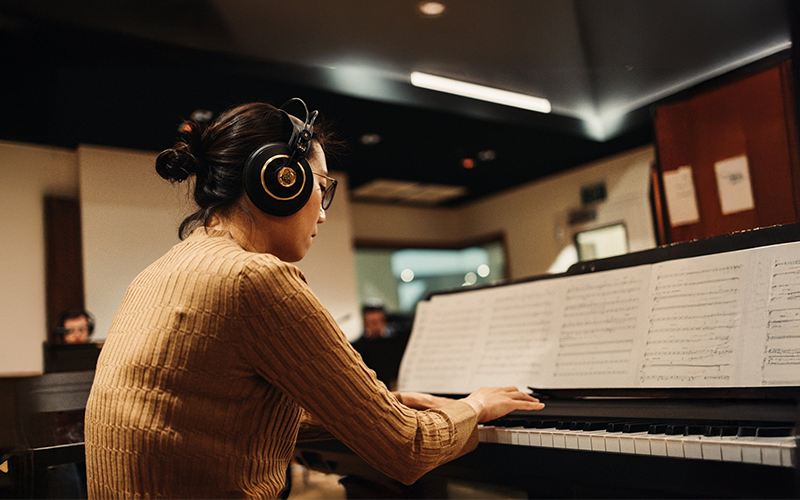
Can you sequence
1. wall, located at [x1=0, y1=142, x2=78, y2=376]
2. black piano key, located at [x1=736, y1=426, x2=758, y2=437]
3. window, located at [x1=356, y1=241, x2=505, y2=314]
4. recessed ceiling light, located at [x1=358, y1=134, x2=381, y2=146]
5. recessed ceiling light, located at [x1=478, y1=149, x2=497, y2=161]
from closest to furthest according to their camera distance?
black piano key, located at [x1=736, y1=426, x2=758, y2=437]
wall, located at [x1=0, y1=142, x2=78, y2=376]
recessed ceiling light, located at [x1=358, y1=134, x2=381, y2=146]
recessed ceiling light, located at [x1=478, y1=149, x2=497, y2=161]
window, located at [x1=356, y1=241, x2=505, y2=314]

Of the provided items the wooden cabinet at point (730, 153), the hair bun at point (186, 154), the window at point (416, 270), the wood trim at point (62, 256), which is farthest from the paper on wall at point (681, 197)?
the window at point (416, 270)

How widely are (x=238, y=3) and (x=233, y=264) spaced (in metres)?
2.43

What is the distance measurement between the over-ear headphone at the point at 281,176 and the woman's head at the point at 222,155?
0.10ft

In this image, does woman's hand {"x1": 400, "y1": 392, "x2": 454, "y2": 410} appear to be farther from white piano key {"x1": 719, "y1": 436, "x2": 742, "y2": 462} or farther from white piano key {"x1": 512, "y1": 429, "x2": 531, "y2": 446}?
white piano key {"x1": 719, "y1": 436, "x2": 742, "y2": 462}

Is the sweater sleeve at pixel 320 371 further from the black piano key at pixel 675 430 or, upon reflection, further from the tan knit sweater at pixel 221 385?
the black piano key at pixel 675 430

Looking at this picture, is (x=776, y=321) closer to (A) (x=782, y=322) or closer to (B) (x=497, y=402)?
(A) (x=782, y=322)

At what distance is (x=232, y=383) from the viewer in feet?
3.21

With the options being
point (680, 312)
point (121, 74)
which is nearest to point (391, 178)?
point (121, 74)

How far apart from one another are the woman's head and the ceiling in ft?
4.58

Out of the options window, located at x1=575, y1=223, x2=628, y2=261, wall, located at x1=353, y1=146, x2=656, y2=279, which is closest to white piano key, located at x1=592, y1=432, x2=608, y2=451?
wall, located at x1=353, y1=146, x2=656, y2=279

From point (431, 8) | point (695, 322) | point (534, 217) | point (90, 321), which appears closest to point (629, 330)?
point (695, 322)

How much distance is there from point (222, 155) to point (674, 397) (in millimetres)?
1032

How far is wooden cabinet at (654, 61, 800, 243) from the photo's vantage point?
218 centimetres

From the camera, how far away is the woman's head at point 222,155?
113cm
